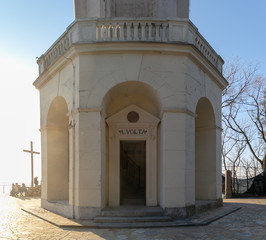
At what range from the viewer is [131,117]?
11234 mm

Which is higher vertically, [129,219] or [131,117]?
[131,117]

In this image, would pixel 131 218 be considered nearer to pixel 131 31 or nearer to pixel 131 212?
pixel 131 212

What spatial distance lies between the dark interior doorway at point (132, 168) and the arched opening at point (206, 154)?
2434mm

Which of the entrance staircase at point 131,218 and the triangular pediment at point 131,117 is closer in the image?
the entrance staircase at point 131,218

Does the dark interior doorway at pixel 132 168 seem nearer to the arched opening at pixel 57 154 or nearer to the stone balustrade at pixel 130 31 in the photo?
the arched opening at pixel 57 154

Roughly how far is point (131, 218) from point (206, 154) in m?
5.28

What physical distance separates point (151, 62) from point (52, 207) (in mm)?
6478

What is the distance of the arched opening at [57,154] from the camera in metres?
12.4

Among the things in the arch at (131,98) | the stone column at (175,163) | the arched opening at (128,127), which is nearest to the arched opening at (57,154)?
the arch at (131,98)

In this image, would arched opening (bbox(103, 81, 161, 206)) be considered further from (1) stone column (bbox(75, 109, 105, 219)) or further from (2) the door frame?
(1) stone column (bbox(75, 109, 105, 219))

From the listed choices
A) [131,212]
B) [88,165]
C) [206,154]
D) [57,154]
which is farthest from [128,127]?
[206,154]

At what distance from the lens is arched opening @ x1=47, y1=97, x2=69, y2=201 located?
→ 1245cm

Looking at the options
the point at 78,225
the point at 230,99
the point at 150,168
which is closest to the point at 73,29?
the point at 150,168

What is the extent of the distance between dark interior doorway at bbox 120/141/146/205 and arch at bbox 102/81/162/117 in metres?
2.29
